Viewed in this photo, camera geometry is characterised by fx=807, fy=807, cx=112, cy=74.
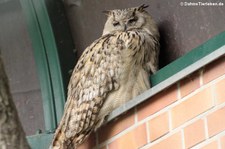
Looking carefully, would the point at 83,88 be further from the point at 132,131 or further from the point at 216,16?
the point at 216,16

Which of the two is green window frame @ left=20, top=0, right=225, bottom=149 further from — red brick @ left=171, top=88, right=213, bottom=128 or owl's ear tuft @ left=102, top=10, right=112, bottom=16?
red brick @ left=171, top=88, right=213, bottom=128

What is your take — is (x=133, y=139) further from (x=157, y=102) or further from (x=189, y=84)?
(x=189, y=84)

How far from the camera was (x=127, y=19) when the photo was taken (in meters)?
3.99

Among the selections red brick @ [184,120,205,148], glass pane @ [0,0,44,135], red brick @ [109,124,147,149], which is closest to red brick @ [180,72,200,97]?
red brick @ [184,120,205,148]

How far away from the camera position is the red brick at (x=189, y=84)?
3.04 metres

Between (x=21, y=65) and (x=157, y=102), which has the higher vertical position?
(x=21, y=65)

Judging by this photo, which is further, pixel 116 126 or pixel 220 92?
pixel 116 126

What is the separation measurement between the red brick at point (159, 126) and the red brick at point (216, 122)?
8.7 inches

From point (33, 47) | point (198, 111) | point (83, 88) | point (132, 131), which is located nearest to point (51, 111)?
point (33, 47)

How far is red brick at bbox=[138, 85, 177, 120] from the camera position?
3.13 meters

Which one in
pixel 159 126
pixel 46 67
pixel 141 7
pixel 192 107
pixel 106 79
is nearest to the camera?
pixel 192 107

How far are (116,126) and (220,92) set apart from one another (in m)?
0.64

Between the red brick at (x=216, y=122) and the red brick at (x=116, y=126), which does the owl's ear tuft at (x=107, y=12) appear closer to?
the red brick at (x=116, y=126)

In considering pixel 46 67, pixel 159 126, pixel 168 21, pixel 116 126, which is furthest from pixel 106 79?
pixel 46 67
